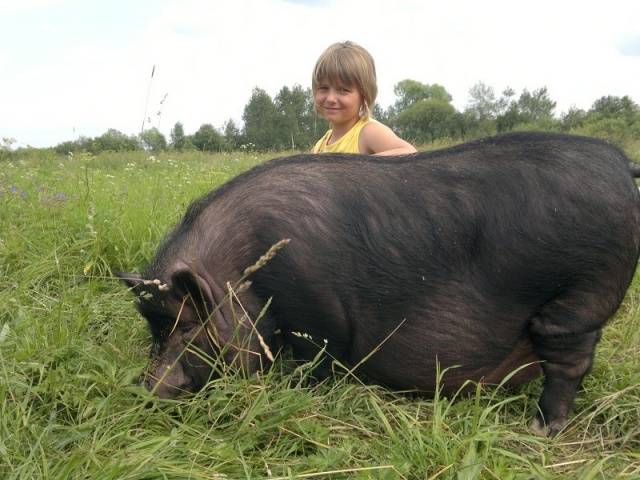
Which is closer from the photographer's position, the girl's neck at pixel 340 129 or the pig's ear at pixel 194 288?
the pig's ear at pixel 194 288

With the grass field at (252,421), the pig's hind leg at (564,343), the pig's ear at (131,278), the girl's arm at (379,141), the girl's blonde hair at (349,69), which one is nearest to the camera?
the grass field at (252,421)

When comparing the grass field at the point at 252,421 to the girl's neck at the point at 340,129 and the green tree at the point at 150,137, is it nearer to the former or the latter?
the green tree at the point at 150,137

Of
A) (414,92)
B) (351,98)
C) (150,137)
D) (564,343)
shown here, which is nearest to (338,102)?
(351,98)

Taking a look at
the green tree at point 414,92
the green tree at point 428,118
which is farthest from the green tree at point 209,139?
the green tree at point 414,92

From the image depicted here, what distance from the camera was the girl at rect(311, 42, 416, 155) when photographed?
4.63 metres

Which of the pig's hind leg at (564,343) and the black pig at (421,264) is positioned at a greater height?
the black pig at (421,264)

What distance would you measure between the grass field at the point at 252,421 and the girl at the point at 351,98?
213cm

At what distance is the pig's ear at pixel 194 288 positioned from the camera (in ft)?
8.63

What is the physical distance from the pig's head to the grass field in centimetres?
13

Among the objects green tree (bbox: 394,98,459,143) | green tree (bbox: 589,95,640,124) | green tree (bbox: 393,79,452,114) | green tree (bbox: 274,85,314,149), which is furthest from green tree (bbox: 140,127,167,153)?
green tree (bbox: 393,79,452,114)

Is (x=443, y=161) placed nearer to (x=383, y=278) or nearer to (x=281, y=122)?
(x=383, y=278)

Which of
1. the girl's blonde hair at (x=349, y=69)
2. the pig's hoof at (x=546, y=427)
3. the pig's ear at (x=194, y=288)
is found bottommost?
A: the pig's hoof at (x=546, y=427)

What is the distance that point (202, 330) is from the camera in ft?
9.16

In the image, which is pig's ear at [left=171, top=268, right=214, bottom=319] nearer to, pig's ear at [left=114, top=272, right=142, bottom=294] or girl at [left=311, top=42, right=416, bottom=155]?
pig's ear at [left=114, top=272, right=142, bottom=294]
